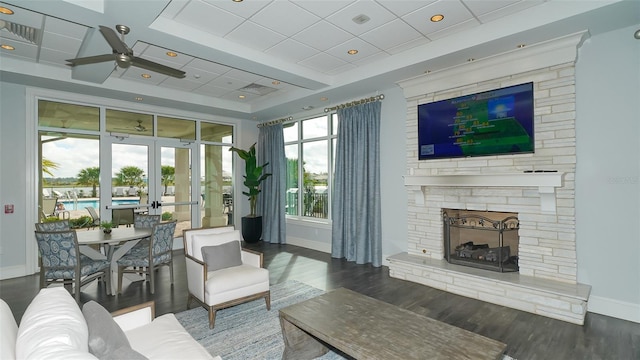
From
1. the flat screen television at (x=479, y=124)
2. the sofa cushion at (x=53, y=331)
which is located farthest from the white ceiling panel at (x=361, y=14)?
the sofa cushion at (x=53, y=331)

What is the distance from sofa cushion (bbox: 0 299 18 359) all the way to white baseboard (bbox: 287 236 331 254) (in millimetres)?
5093

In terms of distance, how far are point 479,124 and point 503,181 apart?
84 cm

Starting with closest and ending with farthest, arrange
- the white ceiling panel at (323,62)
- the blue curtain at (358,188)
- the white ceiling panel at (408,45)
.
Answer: the white ceiling panel at (408,45)
the white ceiling panel at (323,62)
the blue curtain at (358,188)

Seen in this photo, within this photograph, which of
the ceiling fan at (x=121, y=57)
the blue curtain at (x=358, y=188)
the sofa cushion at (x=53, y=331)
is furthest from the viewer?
the blue curtain at (x=358, y=188)

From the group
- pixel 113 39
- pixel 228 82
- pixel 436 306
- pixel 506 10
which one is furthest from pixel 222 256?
pixel 506 10

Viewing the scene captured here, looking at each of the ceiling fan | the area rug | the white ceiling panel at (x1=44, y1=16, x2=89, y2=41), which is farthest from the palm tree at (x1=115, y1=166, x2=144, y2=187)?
the area rug

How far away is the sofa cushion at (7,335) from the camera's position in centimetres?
124

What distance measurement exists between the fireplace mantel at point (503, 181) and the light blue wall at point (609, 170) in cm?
32

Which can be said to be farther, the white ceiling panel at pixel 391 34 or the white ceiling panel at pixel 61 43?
the white ceiling panel at pixel 61 43

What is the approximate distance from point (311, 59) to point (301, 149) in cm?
279

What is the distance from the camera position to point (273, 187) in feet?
24.2

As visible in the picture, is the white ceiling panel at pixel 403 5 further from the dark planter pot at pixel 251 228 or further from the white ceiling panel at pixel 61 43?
the dark planter pot at pixel 251 228

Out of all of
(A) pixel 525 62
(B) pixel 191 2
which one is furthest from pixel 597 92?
(B) pixel 191 2

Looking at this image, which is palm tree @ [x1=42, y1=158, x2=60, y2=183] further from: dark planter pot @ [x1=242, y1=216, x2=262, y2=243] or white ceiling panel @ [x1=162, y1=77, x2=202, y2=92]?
dark planter pot @ [x1=242, y1=216, x2=262, y2=243]
